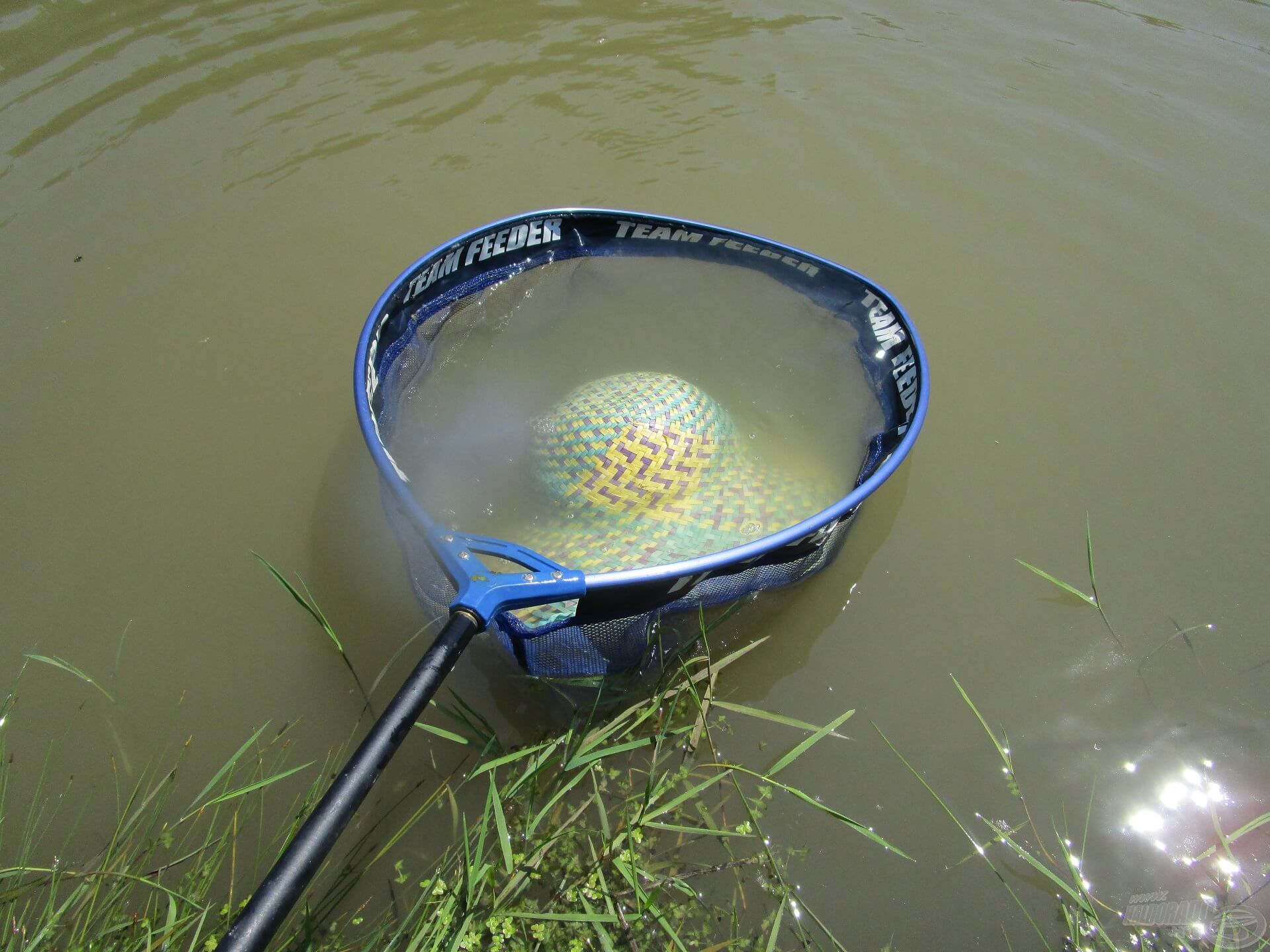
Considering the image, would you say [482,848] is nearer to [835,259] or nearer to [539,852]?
[539,852]

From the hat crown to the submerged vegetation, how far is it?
0.41 metres

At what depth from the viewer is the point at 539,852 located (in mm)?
1721

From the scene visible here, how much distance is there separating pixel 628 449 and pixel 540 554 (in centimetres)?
38

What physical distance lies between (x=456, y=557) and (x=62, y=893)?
117cm

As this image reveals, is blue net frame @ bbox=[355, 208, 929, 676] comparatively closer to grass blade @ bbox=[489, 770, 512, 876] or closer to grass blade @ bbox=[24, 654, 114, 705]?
grass blade @ bbox=[489, 770, 512, 876]

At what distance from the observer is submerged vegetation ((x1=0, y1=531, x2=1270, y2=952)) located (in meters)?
1.64

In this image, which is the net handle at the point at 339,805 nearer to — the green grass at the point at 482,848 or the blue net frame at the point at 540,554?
the blue net frame at the point at 540,554

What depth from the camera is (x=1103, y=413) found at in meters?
2.77

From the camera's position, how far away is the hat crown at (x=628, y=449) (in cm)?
213

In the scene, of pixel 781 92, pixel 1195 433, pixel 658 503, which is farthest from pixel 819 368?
pixel 781 92

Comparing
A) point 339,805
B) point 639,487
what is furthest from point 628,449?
point 339,805

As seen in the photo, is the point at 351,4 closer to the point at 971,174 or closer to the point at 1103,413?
the point at 971,174

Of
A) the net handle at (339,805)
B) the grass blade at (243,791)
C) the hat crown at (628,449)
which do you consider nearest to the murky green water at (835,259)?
the grass blade at (243,791)

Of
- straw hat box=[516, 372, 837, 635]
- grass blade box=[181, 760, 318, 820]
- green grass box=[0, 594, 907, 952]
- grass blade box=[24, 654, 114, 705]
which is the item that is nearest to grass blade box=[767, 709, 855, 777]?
green grass box=[0, 594, 907, 952]
